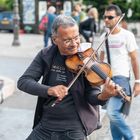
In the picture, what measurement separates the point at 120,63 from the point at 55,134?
6.61ft

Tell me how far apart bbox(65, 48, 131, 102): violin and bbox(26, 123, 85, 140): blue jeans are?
0.39 meters

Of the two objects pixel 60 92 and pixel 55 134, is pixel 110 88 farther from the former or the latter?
pixel 55 134

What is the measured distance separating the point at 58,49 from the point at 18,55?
12539mm

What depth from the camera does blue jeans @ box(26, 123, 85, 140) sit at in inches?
130

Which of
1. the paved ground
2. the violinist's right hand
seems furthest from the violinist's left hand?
the paved ground

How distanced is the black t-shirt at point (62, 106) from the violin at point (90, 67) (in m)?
0.08

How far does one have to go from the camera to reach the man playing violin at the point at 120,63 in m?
5.12

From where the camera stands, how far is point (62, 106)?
130 inches

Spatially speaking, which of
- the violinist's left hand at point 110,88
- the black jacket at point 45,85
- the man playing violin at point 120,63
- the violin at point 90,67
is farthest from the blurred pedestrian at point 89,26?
the violinist's left hand at point 110,88

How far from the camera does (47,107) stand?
3359mm

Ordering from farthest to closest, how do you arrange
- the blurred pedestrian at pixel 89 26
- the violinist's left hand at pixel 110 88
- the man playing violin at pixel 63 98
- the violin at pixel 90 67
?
the blurred pedestrian at pixel 89 26 → the man playing violin at pixel 63 98 → the violin at pixel 90 67 → the violinist's left hand at pixel 110 88

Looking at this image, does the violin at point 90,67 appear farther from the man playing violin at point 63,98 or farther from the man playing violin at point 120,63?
the man playing violin at point 120,63

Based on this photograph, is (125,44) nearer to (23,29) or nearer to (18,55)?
(18,55)

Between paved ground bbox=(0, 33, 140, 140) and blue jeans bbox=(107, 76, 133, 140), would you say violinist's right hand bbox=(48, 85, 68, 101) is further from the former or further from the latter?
paved ground bbox=(0, 33, 140, 140)
